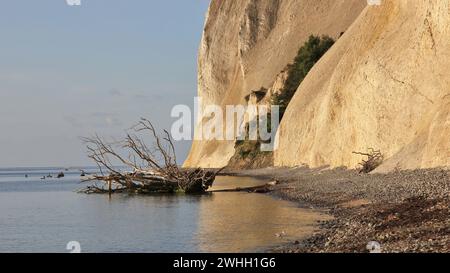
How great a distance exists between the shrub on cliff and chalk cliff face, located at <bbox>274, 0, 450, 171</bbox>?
17.9 metres

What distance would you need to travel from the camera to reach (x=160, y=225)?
890 inches

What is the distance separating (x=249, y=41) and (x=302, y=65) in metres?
26.0

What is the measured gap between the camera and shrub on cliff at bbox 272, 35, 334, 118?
6875 centimetres

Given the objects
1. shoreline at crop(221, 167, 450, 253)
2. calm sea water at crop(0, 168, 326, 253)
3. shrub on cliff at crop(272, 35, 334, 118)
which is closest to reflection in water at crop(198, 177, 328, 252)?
calm sea water at crop(0, 168, 326, 253)

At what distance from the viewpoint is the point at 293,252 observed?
14258mm

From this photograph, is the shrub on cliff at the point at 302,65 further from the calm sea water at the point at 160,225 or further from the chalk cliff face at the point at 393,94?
the calm sea water at the point at 160,225

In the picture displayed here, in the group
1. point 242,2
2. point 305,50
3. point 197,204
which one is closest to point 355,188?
point 197,204

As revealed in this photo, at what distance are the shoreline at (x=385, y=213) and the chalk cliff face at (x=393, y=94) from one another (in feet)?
8.95

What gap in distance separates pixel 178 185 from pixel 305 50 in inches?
1508

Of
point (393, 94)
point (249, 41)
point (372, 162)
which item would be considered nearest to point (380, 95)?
point (393, 94)

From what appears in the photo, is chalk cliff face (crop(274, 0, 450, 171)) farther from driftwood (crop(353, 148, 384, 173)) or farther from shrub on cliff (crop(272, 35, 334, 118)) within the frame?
shrub on cliff (crop(272, 35, 334, 118))

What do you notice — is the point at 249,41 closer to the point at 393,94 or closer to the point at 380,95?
the point at 380,95

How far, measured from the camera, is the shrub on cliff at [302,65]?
68.8m

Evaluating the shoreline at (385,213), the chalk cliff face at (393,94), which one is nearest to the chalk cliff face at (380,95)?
the chalk cliff face at (393,94)
